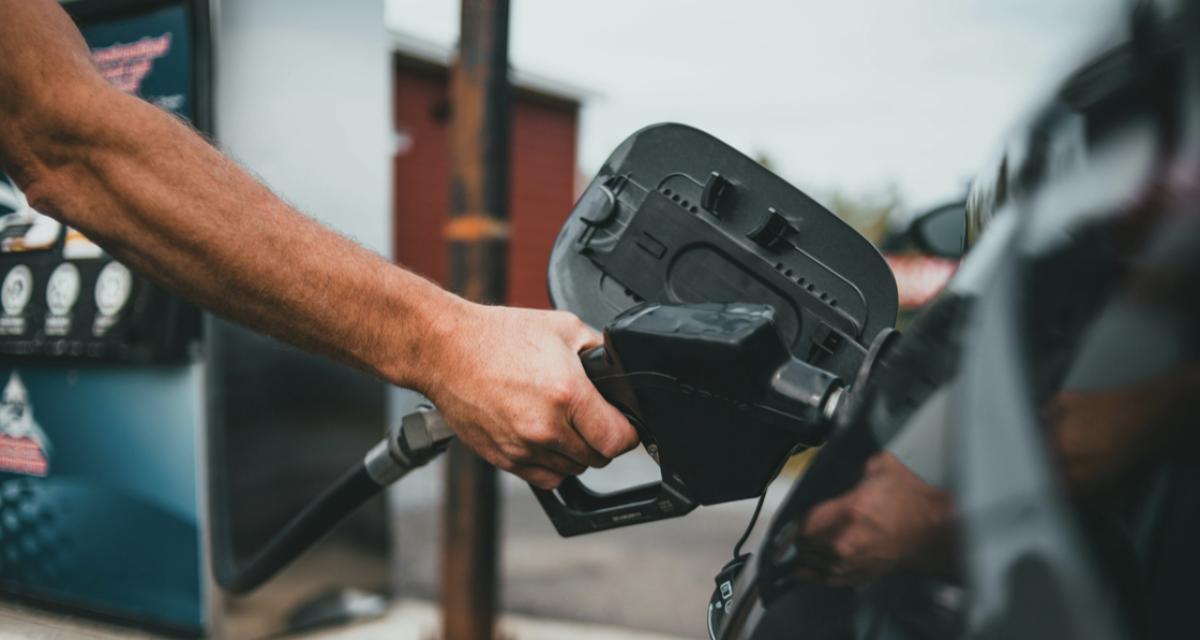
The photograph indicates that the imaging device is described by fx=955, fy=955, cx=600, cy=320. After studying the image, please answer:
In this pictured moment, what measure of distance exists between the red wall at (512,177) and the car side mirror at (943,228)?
233 inches

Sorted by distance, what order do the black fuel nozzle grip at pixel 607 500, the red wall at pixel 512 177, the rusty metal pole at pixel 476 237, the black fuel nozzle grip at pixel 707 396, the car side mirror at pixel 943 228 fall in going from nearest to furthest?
the black fuel nozzle grip at pixel 707 396
the black fuel nozzle grip at pixel 607 500
the car side mirror at pixel 943 228
the rusty metal pole at pixel 476 237
the red wall at pixel 512 177

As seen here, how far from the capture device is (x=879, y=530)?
0.60m

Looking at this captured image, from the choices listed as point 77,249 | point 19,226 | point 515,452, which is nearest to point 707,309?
point 515,452

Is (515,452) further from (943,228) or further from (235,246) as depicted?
(943,228)

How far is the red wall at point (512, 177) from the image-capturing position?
8.60m

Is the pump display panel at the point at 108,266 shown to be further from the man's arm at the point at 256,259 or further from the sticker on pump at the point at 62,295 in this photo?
the man's arm at the point at 256,259

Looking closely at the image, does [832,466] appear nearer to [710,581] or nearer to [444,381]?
[444,381]

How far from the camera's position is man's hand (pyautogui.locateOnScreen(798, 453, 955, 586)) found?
0.55m

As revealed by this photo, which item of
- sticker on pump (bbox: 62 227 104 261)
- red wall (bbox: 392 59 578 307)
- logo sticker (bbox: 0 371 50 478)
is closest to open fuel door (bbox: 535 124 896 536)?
sticker on pump (bbox: 62 227 104 261)

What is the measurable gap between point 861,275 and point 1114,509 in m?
0.62

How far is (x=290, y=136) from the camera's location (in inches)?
134

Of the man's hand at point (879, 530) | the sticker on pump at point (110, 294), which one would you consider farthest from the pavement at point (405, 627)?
the man's hand at point (879, 530)

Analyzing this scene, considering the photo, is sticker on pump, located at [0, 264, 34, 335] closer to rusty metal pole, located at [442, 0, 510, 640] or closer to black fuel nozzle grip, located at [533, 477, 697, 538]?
rusty metal pole, located at [442, 0, 510, 640]

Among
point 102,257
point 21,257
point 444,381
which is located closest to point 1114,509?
point 444,381
